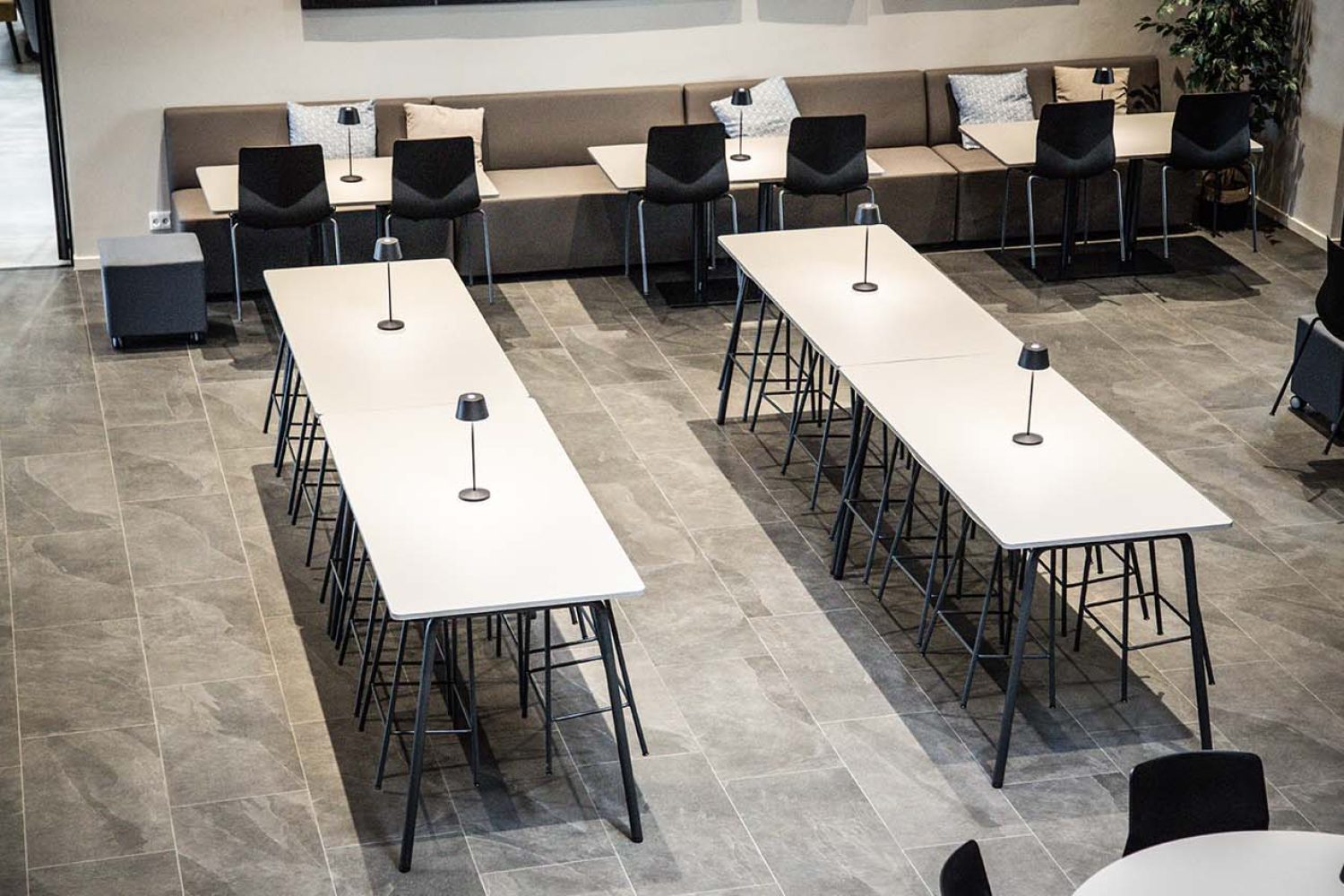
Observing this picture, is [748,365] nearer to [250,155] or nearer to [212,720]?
[250,155]

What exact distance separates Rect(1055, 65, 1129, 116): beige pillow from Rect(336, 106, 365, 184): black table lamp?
4.15 meters

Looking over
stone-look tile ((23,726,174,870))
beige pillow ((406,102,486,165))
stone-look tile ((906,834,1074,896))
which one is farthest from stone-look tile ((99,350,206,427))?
stone-look tile ((906,834,1074,896))

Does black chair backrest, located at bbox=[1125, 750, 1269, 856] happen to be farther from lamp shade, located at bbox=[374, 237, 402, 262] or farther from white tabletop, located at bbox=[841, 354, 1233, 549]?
lamp shade, located at bbox=[374, 237, 402, 262]

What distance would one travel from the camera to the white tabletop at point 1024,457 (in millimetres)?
5641

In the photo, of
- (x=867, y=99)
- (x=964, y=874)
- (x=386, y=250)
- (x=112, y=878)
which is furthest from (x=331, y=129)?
(x=964, y=874)

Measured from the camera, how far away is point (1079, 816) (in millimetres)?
5570

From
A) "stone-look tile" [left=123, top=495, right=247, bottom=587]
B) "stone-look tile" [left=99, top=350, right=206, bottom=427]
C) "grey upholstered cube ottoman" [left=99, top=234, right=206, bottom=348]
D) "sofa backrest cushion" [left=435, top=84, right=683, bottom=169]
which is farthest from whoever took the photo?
"sofa backrest cushion" [left=435, top=84, right=683, bottom=169]

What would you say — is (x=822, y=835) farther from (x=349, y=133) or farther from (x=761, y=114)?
(x=761, y=114)

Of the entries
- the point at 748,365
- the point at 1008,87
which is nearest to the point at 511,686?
the point at 748,365

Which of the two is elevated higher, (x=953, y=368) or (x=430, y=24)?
(x=430, y=24)

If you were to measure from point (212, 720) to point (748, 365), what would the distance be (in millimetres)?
3698

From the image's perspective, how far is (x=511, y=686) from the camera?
6230 mm

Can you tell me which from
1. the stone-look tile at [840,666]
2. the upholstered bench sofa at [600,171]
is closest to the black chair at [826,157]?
the upholstered bench sofa at [600,171]

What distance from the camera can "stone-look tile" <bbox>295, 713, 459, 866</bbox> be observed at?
5457 mm
